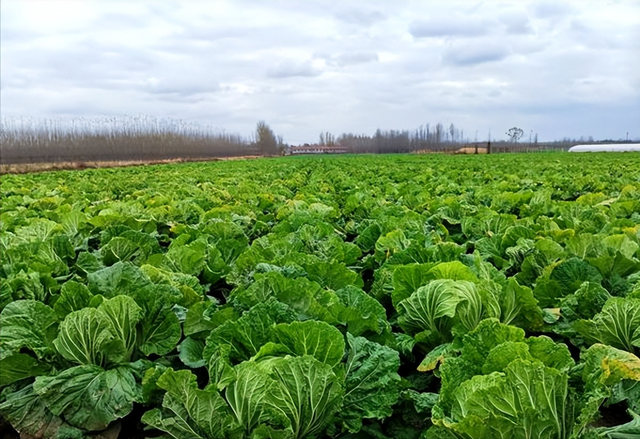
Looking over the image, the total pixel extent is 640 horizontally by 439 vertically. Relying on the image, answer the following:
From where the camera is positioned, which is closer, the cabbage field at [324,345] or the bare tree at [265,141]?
the cabbage field at [324,345]

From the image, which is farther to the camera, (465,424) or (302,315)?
(302,315)

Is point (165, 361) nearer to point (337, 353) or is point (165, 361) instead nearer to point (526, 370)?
point (337, 353)

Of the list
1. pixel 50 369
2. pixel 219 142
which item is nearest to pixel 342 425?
pixel 50 369

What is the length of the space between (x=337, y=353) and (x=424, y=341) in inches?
24.2

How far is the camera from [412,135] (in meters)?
126

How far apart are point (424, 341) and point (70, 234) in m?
3.53

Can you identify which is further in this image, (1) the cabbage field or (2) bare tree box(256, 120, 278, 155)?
(2) bare tree box(256, 120, 278, 155)

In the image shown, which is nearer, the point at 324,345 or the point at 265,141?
the point at 324,345

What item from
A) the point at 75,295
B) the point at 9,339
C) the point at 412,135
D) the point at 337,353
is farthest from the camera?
the point at 412,135

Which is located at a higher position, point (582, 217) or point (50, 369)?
point (582, 217)

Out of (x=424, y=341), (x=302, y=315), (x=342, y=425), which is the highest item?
(x=302, y=315)

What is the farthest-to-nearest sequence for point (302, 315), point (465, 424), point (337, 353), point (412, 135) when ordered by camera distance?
point (412, 135), point (302, 315), point (337, 353), point (465, 424)

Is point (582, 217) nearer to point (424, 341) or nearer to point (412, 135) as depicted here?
point (424, 341)

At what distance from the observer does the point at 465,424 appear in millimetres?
1391
